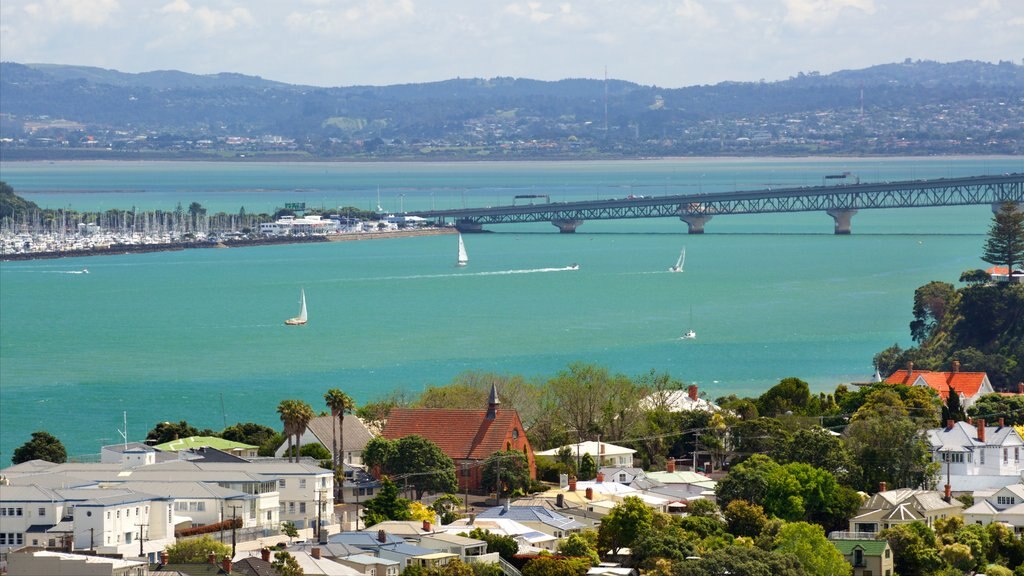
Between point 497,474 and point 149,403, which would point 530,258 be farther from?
point 497,474

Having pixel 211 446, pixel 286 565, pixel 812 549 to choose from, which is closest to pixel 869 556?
pixel 812 549

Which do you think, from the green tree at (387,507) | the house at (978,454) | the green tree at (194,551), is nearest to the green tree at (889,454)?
the house at (978,454)

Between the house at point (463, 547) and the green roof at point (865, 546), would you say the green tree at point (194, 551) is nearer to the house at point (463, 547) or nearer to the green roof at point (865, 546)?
the house at point (463, 547)

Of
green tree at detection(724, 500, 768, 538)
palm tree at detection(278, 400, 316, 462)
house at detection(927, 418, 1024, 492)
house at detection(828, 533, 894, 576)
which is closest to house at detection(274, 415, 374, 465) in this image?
palm tree at detection(278, 400, 316, 462)

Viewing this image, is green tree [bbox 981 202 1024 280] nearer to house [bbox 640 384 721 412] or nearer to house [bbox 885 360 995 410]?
house [bbox 885 360 995 410]

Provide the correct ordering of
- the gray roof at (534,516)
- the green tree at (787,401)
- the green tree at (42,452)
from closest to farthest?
the gray roof at (534,516)
the green tree at (42,452)
the green tree at (787,401)

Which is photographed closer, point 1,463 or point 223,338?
point 1,463

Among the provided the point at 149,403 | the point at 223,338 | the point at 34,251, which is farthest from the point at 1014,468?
the point at 34,251

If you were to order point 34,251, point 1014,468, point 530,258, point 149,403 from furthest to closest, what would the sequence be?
point 34,251
point 530,258
point 149,403
point 1014,468
